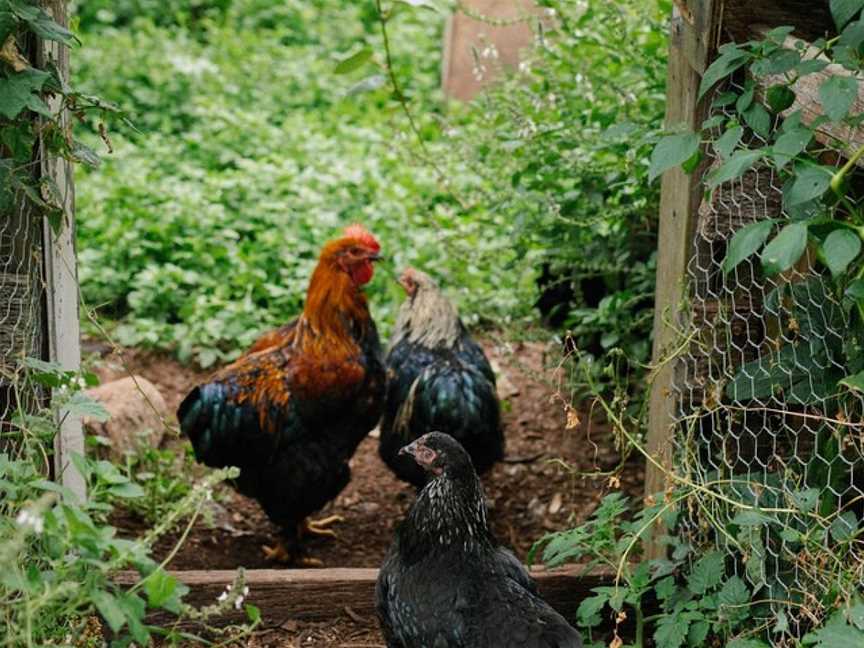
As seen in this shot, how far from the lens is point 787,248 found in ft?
8.13

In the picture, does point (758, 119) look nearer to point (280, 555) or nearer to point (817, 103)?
point (817, 103)

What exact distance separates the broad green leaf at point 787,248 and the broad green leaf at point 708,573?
102 cm

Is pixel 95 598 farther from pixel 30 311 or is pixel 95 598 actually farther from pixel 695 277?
pixel 695 277

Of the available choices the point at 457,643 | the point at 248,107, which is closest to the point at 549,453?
the point at 457,643

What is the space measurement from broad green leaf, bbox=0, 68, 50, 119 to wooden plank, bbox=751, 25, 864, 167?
5.92ft

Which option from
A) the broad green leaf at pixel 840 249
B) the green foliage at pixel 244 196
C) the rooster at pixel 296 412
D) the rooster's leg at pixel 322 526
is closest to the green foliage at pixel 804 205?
the broad green leaf at pixel 840 249

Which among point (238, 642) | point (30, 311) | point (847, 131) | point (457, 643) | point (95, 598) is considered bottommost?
point (238, 642)

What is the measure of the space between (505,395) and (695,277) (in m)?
2.80

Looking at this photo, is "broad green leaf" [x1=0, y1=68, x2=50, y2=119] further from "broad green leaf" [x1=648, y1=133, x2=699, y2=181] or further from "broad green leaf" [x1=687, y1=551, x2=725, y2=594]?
"broad green leaf" [x1=687, y1=551, x2=725, y2=594]

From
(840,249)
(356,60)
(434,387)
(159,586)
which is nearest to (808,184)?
(840,249)

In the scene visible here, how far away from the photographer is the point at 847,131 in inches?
112

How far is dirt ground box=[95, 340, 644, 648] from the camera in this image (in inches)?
192

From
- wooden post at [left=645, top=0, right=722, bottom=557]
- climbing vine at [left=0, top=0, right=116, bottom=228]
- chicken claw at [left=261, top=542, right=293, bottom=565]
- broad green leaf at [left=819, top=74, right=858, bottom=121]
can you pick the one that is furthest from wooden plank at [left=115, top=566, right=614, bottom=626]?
broad green leaf at [left=819, top=74, right=858, bottom=121]

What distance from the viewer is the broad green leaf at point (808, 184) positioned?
2596 mm
